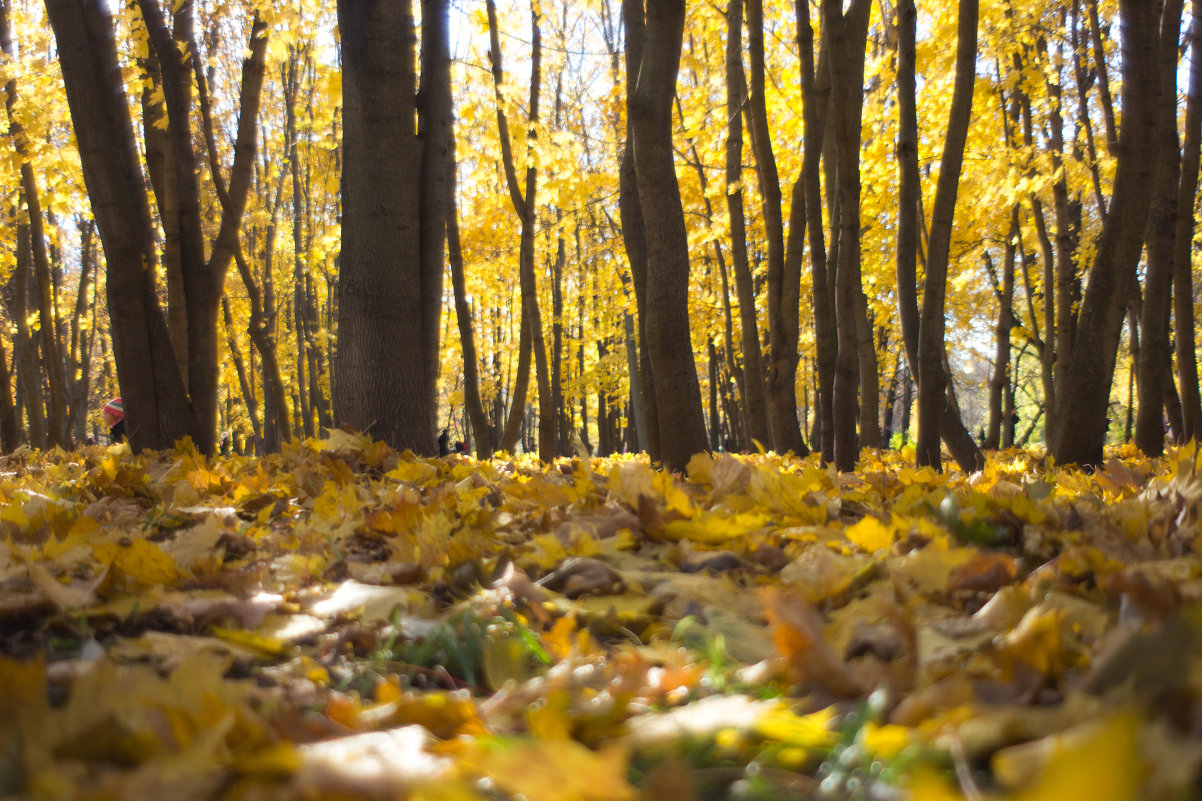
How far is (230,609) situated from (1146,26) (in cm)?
A: 537

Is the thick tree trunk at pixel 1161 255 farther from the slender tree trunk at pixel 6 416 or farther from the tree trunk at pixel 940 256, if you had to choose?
the slender tree trunk at pixel 6 416

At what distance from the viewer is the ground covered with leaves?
69cm

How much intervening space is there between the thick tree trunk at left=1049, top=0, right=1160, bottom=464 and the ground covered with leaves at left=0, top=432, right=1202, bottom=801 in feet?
9.28

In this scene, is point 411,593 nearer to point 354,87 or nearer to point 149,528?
point 149,528

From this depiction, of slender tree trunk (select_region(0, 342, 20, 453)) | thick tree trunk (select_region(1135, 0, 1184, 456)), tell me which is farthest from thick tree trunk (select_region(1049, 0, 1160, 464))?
slender tree trunk (select_region(0, 342, 20, 453))

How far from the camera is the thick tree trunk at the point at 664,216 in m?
4.26

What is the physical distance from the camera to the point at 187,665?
87 cm

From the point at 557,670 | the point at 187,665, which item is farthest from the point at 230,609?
the point at 557,670

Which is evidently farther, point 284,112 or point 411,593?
point 284,112

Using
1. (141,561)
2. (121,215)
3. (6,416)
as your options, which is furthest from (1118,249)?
(6,416)

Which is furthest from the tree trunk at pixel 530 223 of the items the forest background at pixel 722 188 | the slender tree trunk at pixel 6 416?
the slender tree trunk at pixel 6 416

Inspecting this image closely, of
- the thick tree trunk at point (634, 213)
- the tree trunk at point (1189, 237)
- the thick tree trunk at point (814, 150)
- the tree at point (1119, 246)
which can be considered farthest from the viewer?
the tree trunk at point (1189, 237)

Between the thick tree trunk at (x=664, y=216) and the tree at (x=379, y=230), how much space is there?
1.32m

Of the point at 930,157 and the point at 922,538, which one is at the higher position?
the point at 930,157
